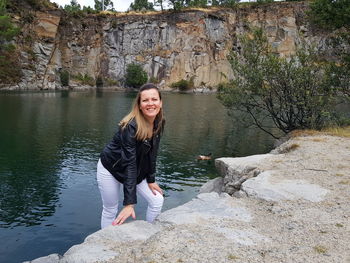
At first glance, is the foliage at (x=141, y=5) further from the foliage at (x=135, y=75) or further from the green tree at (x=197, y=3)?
the foliage at (x=135, y=75)

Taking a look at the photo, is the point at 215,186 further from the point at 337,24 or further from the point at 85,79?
the point at 85,79

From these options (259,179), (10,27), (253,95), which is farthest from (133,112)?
(10,27)

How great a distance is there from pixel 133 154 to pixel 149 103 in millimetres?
942

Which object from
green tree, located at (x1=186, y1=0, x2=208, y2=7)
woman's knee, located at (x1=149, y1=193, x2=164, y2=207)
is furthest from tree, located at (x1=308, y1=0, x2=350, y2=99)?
green tree, located at (x1=186, y1=0, x2=208, y2=7)

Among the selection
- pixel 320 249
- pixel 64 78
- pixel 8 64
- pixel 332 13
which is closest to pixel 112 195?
pixel 320 249

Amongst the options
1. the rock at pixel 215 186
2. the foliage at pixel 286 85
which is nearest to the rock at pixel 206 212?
the rock at pixel 215 186

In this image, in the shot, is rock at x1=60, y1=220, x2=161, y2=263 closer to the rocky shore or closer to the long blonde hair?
the rocky shore

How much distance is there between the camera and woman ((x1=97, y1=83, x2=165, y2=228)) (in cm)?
622

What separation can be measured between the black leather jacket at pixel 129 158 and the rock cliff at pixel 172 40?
9468 centimetres

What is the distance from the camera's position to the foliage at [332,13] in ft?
75.5

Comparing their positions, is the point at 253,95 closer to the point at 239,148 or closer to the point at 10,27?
the point at 239,148

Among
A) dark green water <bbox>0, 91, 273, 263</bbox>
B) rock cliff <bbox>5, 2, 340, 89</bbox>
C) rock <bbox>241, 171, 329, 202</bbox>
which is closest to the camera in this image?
rock <bbox>241, 171, 329, 202</bbox>

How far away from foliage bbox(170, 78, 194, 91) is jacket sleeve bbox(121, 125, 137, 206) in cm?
9295

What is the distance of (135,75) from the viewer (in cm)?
9544
